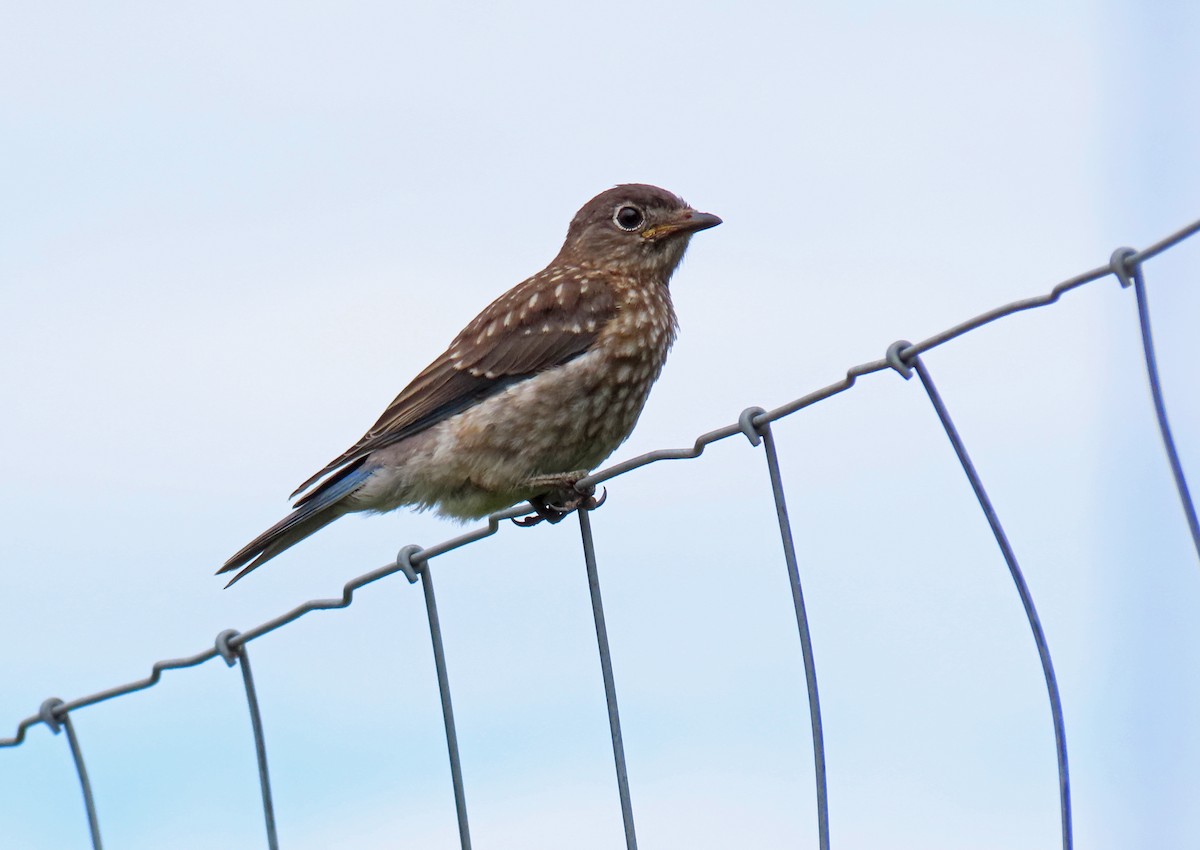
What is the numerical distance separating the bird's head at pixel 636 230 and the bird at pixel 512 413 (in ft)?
0.84

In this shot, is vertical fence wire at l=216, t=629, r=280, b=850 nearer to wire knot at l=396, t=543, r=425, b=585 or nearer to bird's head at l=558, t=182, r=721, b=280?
wire knot at l=396, t=543, r=425, b=585

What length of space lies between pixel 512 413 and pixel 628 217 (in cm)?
159

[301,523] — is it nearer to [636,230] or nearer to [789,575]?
[636,230]

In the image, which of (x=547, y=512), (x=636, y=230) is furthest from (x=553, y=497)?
(x=636, y=230)

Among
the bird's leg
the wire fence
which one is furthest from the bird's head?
the wire fence

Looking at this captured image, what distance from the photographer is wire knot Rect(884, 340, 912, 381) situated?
292cm

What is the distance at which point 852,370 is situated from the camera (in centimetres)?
299

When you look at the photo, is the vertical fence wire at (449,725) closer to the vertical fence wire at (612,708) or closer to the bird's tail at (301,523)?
the vertical fence wire at (612,708)

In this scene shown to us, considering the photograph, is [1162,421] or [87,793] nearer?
[1162,421]

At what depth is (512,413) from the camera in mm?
5855

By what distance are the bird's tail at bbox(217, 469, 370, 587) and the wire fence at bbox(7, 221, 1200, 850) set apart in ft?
4.65

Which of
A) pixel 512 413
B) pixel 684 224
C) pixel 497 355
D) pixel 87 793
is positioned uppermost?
pixel 684 224

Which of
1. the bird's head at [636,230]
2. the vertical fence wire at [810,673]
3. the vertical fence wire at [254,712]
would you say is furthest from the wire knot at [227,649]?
the bird's head at [636,230]

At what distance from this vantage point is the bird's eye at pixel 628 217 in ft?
23.1
